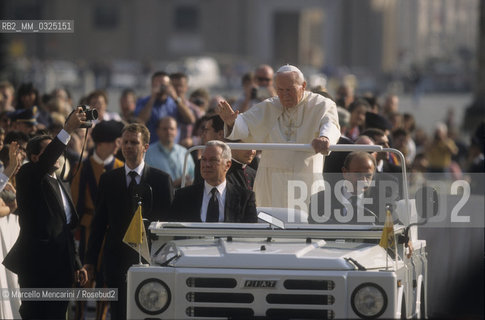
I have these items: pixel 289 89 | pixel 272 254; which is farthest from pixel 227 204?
pixel 289 89

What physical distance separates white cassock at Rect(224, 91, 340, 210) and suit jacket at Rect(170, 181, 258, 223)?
0.69 m

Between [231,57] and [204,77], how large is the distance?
1815 cm

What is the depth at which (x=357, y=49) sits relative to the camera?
8681cm

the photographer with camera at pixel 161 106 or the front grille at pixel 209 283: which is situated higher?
the photographer with camera at pixel 161 106

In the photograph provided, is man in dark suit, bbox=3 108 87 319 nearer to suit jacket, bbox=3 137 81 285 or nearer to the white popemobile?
suit jacket, bbox=3 137 81 285

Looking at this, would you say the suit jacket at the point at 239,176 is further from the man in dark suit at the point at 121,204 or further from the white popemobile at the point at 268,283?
the white popemobile at the point at 268,283

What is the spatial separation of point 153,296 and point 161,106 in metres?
8.81

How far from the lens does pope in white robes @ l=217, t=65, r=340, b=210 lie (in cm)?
1018

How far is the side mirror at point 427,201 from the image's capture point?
8.66 metres

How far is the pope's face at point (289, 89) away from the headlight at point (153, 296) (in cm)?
288

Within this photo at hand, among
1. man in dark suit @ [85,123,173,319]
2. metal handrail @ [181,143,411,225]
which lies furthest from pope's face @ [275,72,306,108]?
man in dark suit @ [85,123,173,319]

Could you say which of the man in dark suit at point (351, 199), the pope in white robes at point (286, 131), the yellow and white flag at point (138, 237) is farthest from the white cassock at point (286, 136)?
the yellow and white flag at point (138, 237)

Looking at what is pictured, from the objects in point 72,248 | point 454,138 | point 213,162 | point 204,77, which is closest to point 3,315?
point 72,248

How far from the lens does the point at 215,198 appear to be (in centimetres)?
932
